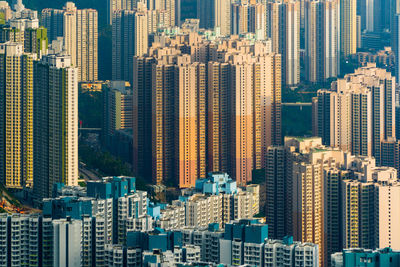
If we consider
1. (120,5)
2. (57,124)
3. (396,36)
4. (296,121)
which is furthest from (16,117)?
(396,36)

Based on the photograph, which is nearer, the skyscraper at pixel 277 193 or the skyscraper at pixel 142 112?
the skyscraper at pixel 277 193

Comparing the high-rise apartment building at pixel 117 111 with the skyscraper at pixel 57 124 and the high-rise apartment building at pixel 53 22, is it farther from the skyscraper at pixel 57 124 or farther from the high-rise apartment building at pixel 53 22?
the skyscraper at pixel 57 124

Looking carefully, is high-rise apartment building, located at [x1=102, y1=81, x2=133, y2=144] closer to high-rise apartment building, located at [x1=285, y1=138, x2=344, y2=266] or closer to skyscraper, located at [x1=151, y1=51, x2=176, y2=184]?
skyscraper, located at [x1=151, y1=51, x2=176, y2=184]

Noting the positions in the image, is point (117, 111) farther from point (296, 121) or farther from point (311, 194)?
point (311, 194)

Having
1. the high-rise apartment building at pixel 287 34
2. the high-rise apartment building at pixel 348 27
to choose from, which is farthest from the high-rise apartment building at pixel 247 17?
the high-rise apartment building at pixel 348 27

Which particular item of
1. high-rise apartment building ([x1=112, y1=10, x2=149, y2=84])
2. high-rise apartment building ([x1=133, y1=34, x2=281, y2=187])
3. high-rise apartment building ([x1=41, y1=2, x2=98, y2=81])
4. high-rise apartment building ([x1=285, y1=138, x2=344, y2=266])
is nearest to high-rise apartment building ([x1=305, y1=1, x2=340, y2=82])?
high-rise apartment building ([x1=112, y1=10, x2=149, y2=84])

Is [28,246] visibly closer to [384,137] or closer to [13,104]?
[13,104]
